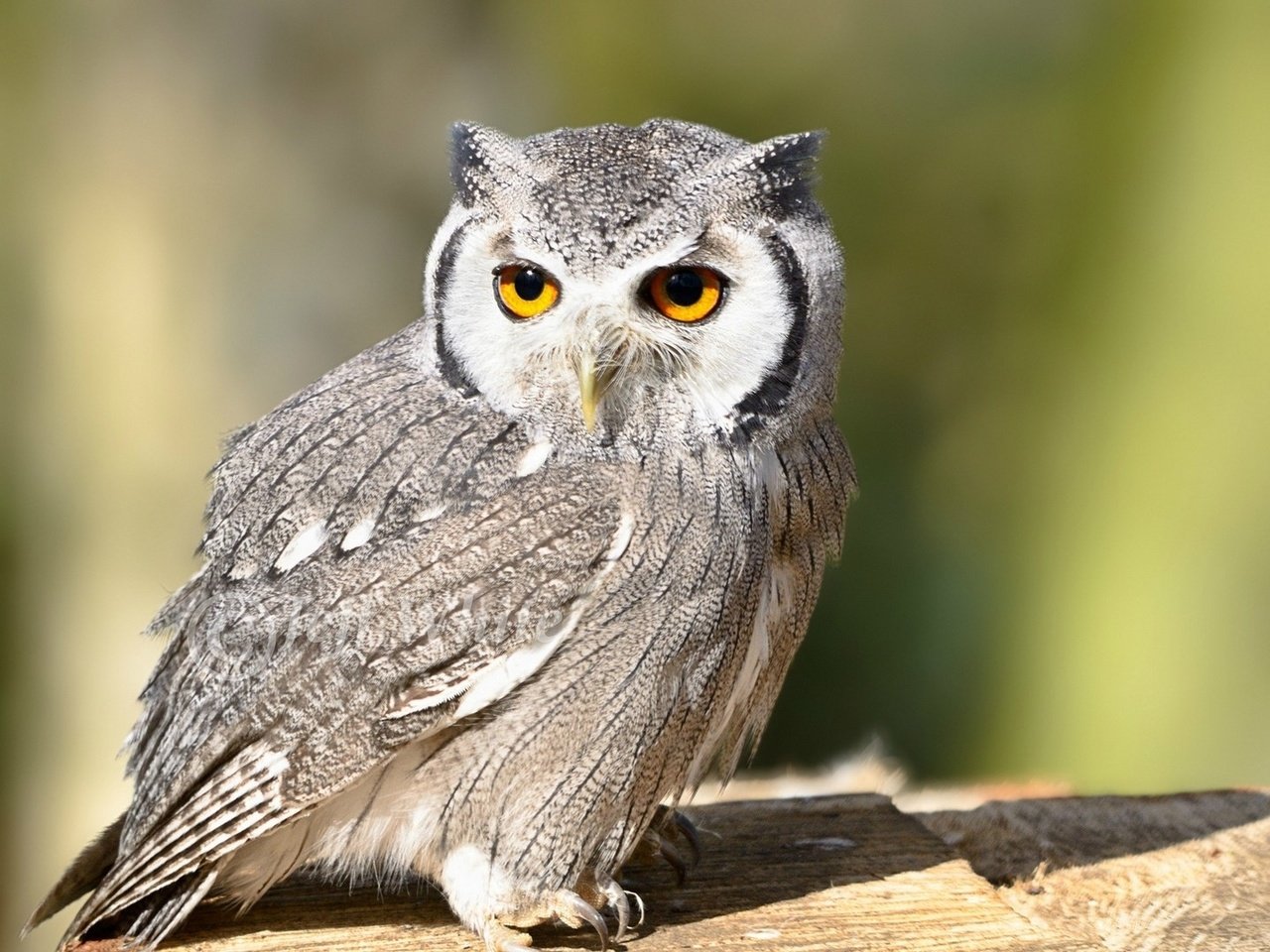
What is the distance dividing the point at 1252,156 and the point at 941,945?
16.0ft

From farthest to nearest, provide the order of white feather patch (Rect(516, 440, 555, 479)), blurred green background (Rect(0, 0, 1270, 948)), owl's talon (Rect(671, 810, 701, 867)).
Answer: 1. blurred green background (Rect(0, 0, 1270, 948))
2. owl's talon (Rect(671, 810, 701, 867))
3. white feather patch (Rect(516, 440, 555, 479))

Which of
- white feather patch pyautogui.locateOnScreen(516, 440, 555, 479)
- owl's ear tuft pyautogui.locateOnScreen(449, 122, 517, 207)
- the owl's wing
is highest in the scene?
owl's ear tuft pyautogui.locateOnScreen(449, 122, 517, 207)

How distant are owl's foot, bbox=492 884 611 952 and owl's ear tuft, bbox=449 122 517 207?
1.09 metres

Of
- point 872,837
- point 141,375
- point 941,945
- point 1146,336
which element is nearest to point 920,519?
point 1146,336

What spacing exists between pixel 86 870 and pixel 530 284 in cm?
126

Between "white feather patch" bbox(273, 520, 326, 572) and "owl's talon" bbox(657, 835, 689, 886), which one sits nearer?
"white feather patch" bbox(273, 520, 326, 572)

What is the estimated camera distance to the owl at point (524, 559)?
2.09 meters

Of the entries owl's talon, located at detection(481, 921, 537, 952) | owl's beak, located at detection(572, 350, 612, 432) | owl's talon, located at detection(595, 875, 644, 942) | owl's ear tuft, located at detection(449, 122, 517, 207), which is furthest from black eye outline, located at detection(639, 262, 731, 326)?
owl's talon, located at detection(481, 921, 537, 952)

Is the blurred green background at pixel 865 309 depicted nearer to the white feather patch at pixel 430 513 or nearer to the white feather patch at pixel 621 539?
the white feather patch at pixel 430 513

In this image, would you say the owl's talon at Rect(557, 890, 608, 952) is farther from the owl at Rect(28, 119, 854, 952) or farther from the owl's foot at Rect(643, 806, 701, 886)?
the owl's foot at Rect(643, 806, 701, 886)

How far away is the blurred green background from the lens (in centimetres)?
449

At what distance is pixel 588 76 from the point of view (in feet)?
26.1

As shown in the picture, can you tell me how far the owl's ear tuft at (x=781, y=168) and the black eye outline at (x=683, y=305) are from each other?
0.14 metres

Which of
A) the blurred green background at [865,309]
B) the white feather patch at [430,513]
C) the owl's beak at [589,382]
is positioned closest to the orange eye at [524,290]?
the owl's beak at [589,382]
